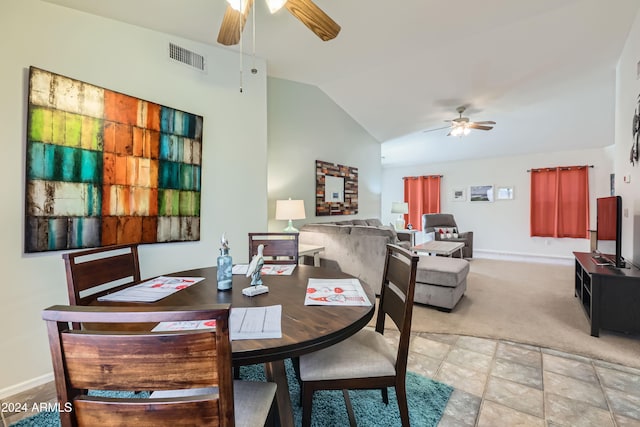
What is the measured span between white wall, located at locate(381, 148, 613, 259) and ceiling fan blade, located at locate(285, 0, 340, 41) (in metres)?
5.88

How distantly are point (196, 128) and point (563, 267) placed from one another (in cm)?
639

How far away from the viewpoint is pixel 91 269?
4.44ft

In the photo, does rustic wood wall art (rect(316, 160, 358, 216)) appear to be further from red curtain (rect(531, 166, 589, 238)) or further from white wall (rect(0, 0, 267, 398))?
red curtain (rect(531, 166, 589, 238))

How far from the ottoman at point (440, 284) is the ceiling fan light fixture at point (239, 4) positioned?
2737mm

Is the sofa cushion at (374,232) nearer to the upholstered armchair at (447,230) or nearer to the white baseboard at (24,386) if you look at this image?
the white baseboard at (24,386)

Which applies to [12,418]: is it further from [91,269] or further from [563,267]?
[563,267]

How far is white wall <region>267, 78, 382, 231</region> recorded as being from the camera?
3705mm

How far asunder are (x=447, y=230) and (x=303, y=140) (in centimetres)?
381

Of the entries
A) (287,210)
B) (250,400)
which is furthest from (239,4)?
(287,210)

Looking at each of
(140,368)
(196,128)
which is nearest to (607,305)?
(140,368)

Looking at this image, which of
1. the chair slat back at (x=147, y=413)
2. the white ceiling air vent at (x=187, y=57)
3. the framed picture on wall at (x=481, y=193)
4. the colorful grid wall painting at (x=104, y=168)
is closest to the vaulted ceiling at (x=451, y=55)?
the white ceiling air vent at (x=187, y=57)

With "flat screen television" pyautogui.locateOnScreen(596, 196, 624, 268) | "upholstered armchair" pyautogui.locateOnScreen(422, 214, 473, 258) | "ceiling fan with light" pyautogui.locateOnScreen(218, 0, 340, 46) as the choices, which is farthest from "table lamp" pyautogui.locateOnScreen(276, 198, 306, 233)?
"upholstered armchair" pyautogui.locateOnScreen(422, 214, 473, 258)

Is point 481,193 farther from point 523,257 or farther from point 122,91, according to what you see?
point 122,91

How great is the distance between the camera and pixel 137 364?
549 millimetres
